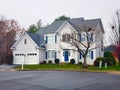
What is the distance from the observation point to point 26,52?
137 ft


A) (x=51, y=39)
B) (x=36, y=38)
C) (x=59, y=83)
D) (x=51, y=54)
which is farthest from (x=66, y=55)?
(x=59, y=83)

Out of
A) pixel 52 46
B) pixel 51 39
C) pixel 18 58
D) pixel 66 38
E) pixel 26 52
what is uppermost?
pixel 51 39

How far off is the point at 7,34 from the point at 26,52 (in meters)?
14.9

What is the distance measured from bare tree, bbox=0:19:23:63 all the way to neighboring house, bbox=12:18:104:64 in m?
8.26

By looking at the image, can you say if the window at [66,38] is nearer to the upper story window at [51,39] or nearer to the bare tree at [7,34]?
the upper story window at [51,39]

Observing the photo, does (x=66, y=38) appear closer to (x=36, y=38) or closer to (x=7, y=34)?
(x=36, y=38)

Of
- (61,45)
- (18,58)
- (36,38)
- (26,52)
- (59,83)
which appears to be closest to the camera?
(59,83)

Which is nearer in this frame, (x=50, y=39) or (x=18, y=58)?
(x=50, y=39)

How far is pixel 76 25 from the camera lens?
4053 centimetres

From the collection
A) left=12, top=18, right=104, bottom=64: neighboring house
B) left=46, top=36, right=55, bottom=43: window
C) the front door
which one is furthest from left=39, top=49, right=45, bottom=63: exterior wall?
the front door

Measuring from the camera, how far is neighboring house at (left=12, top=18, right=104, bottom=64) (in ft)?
128

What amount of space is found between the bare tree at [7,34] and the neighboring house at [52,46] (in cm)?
826

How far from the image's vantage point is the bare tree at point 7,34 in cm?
5071

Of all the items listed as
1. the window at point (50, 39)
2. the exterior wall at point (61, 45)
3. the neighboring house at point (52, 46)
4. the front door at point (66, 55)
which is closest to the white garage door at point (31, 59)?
the neighboring house at point (52, 46)
